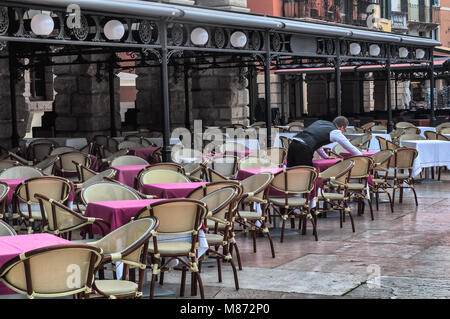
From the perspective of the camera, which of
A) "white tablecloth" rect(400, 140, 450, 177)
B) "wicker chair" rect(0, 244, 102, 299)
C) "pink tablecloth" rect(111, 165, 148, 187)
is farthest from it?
"white tablecloth" rect(400, 140, 450, 177)

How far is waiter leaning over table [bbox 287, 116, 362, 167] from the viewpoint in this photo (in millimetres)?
11086

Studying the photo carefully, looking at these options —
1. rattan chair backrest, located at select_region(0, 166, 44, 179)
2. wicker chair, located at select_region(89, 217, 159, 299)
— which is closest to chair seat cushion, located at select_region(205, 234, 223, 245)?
wicker chair, located at select_region(89, 217, 159, 299)

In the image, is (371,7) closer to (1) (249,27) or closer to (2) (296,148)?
(1) (249,27)

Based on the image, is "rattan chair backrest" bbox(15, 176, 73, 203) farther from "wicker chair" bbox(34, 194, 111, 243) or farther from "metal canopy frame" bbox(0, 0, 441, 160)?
"metal canopy frame" bbox(0, 0, 441, 160)

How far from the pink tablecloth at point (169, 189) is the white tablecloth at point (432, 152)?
7.45 m

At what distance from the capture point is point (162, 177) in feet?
32.0

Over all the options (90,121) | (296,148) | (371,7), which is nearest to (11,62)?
(90,121)

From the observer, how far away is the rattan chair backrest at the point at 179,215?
679cm

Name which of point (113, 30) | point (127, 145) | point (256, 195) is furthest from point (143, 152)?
point (256, 195)

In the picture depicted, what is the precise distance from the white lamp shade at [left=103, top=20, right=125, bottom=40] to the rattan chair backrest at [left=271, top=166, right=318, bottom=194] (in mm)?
4031

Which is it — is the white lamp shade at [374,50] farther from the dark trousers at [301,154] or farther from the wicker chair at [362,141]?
the dark trousers at [301,154]

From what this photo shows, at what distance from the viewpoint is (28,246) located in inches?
222

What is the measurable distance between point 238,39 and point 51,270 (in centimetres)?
1097
